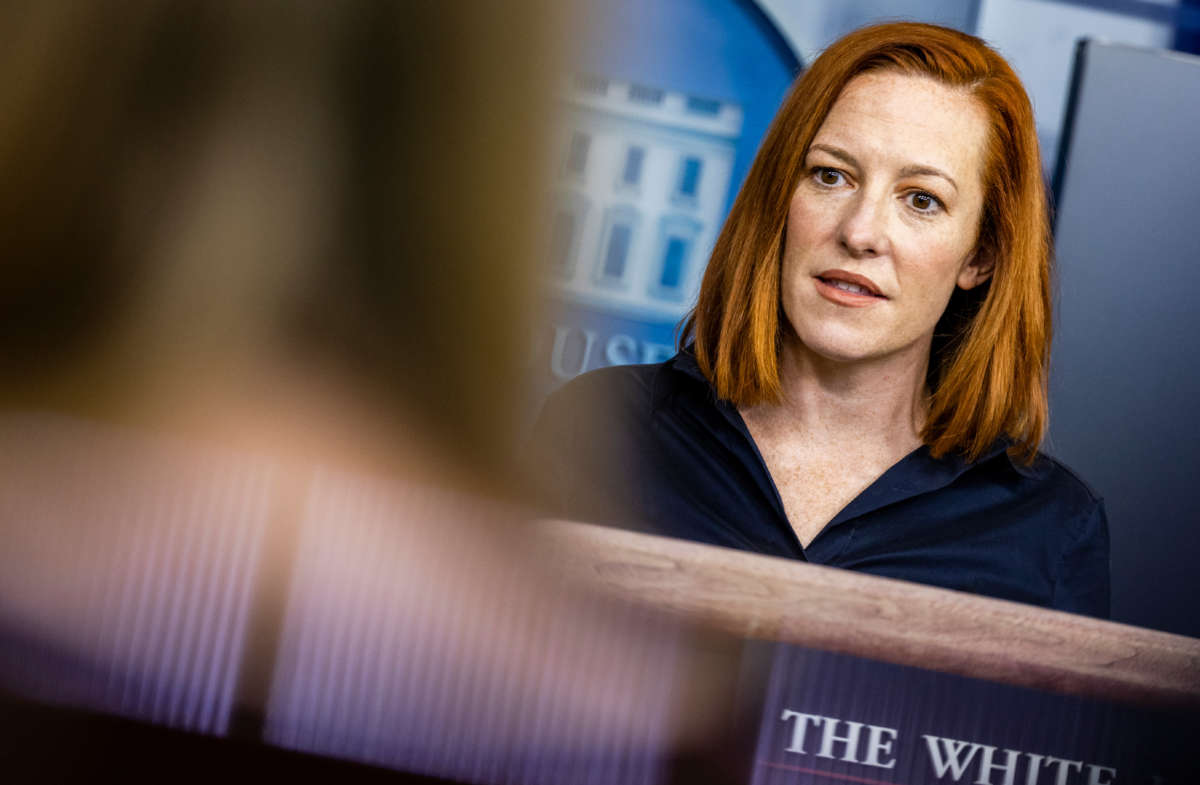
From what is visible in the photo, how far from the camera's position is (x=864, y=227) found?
68cm

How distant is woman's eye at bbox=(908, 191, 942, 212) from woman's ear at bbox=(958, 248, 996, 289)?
0.30ft

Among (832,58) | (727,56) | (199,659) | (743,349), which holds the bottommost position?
(199,659)

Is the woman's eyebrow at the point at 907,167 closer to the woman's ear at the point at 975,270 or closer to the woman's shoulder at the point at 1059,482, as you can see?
the woman's ear at the point at 975,270

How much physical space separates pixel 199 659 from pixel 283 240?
8 cm

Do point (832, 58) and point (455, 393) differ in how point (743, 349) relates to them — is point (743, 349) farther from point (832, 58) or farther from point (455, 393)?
point (455, 393)

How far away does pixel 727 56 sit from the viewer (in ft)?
6.39

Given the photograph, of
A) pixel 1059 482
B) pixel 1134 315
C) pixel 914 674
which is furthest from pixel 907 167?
pixel 1134 315

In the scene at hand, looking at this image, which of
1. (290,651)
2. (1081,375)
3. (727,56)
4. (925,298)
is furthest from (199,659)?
(727,56)

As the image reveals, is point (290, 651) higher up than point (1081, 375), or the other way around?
point (1081, 375)

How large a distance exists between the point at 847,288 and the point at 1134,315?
96 centimetres

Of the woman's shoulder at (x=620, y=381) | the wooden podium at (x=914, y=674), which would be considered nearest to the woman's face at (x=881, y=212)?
the woman's shoulder at (x=620, y=381)

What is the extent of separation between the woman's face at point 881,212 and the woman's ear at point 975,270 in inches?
1.9

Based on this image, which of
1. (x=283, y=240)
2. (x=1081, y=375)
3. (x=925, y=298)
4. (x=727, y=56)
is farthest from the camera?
(x=727, y=56)

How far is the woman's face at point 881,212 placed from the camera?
69cm
